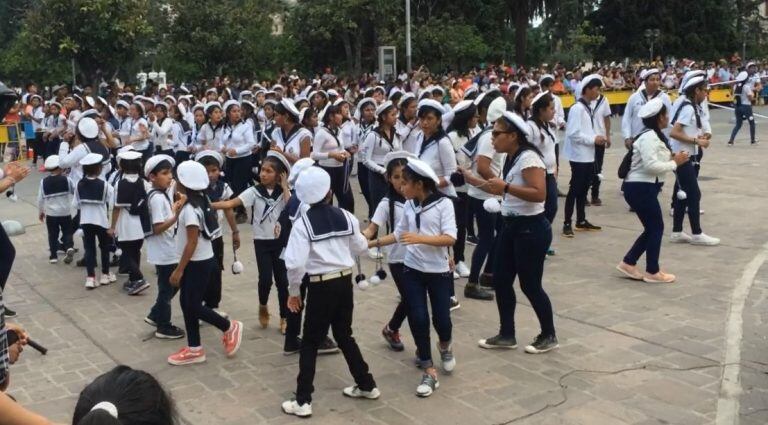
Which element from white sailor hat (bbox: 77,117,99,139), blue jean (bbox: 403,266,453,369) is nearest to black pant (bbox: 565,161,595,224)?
blue jean (bbox: 403,266,453,369)

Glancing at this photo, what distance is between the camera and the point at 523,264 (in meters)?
5.98

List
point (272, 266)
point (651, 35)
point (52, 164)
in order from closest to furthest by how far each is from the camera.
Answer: point (272, 266)
point (52, 164)
point (651, 35)

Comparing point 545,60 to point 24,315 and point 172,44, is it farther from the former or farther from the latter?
point 24,315

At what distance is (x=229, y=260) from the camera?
31.9 feet

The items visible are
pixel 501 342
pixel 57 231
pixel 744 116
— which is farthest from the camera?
pixel 744 116

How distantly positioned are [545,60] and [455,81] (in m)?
24.5

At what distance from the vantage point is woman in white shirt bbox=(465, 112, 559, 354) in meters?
5.93

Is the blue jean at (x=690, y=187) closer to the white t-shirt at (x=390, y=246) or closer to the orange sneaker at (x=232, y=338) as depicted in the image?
the white t-shirt at (x=390, y=246)

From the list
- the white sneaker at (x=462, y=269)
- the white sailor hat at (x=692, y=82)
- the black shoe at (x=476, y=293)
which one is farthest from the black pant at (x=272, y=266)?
the white sailor hat at (x=692, y=82)

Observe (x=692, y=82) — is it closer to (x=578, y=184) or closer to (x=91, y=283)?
(x=578, y=184)

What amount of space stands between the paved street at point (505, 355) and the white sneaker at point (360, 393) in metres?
0.04

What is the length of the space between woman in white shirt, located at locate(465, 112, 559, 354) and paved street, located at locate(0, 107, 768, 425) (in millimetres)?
425

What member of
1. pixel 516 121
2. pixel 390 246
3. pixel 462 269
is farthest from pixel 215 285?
pixel 516 121

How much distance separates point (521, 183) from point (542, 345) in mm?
1228
